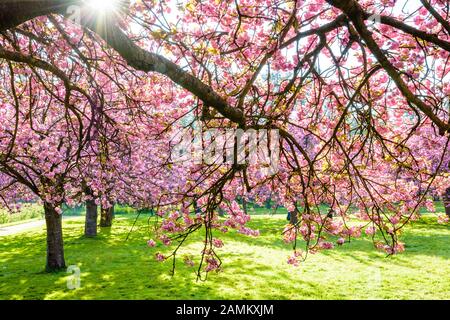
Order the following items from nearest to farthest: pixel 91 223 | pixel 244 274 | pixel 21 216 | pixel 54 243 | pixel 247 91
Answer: pixel 247 91 → pixel 244 274 → pixel 54 243 → pixel 91 223 → pixel 21 216

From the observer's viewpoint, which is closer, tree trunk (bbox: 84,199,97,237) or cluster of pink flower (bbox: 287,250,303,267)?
cluster of pink flower (bbox: 287,250,303,267)

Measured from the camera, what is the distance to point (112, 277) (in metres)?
13.8

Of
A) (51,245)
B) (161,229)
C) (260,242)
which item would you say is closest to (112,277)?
(51,245)

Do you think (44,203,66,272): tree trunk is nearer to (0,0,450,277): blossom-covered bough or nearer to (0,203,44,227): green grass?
(0,0,450,277): blossom-covered bough

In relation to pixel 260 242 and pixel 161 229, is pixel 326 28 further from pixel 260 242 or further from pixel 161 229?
pixel 260 242

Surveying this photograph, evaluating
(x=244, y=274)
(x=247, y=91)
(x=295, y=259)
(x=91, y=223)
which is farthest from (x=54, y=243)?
(x=247, y=91)

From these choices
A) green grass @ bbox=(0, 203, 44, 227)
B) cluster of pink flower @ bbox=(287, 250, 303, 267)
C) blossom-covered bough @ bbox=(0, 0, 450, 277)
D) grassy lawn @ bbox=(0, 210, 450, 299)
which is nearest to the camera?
blossom-covered bough @ bbox=(0, 0, 450, 277)

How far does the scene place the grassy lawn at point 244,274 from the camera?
11.5 metres

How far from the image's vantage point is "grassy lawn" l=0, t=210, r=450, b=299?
37.6 ft

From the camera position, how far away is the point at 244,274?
558 inches

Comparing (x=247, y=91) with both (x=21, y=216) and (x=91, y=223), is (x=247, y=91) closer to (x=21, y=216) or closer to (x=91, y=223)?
(x=91, y=223)

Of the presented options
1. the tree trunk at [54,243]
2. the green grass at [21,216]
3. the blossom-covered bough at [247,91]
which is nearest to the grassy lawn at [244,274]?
the tree trunk at [54,243]

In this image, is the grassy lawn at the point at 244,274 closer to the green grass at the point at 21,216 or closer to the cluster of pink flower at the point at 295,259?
the cluster of pink flower at the point at 295,259

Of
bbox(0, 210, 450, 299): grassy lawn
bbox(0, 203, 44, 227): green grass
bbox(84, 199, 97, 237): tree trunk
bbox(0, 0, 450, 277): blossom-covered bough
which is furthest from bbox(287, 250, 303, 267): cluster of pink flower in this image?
bbox(0, 203, 44, 227): green grass
